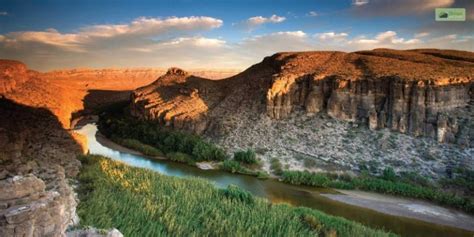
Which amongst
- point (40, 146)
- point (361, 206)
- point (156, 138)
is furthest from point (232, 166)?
point (40, 146)

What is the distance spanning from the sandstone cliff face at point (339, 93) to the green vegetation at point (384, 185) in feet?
16.2

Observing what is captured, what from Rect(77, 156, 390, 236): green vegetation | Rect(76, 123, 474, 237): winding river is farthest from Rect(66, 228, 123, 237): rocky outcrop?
Rect(76, 123, 474, 237): winding river

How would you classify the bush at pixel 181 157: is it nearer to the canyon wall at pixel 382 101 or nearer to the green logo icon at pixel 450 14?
the canyon wall at pixel 382 101

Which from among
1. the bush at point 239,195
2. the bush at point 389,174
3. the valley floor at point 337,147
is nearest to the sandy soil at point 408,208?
the bush at point 389,174

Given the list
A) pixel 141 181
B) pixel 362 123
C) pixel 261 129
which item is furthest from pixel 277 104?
pixel 141 181

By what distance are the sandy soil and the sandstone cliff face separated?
21.8 ft

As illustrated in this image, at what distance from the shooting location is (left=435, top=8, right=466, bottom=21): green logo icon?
2152 cm

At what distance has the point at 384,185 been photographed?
21.7 meters

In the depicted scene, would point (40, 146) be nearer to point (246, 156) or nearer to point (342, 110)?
point (246, 156)

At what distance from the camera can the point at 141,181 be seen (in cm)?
1534

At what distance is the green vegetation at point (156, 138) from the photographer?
89.9ft

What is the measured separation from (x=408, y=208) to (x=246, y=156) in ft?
34.5

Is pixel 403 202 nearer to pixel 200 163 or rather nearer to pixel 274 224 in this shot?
pixel 274 224

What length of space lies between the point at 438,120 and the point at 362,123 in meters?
5.13
